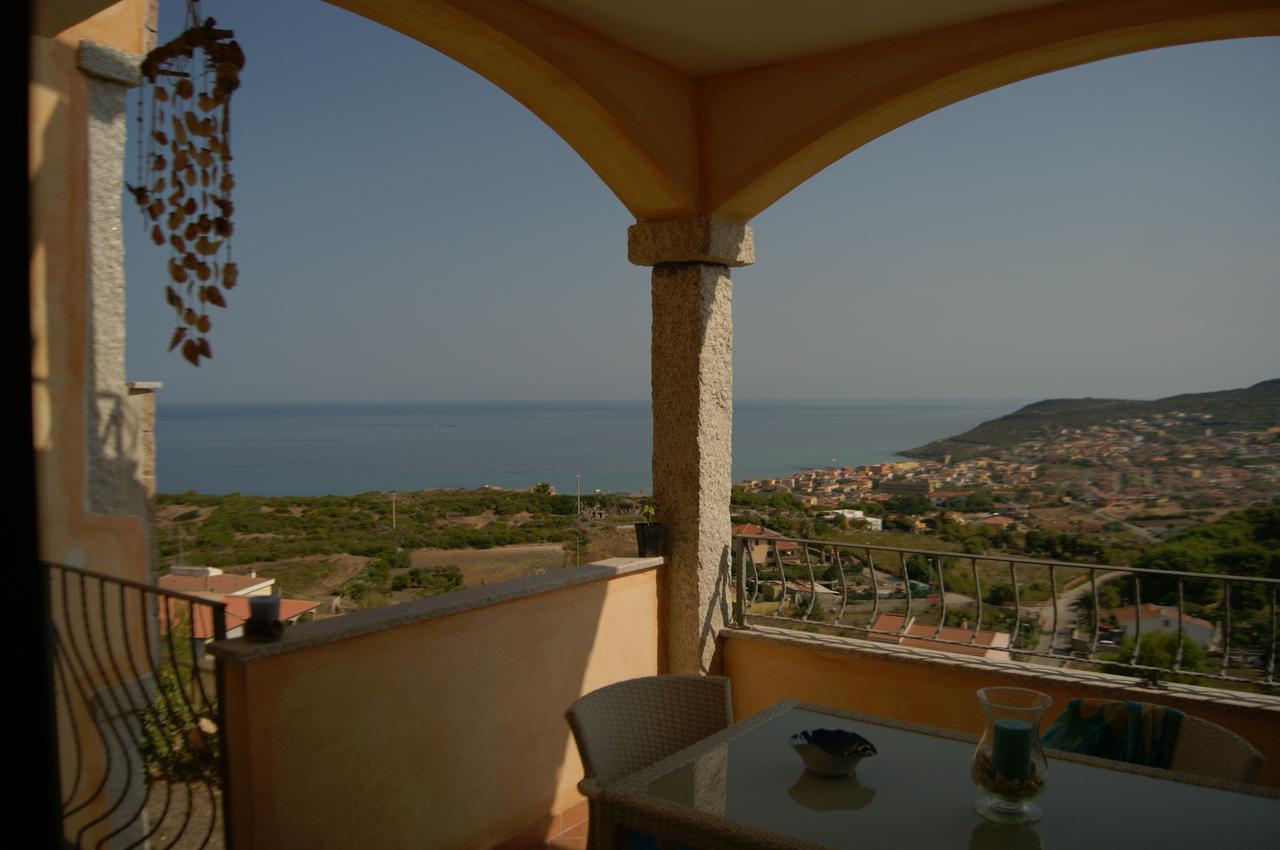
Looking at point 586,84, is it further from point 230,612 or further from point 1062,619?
point 1062,619

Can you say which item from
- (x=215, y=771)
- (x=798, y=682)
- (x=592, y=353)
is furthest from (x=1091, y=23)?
(x=592, y=353)

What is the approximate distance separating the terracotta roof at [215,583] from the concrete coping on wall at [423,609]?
43.5 inches

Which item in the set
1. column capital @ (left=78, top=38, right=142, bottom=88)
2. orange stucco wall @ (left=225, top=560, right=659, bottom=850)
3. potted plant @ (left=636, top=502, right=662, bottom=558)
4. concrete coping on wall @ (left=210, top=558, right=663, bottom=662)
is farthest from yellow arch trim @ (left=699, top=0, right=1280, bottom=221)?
column capital @ (left=78, top=38, right=142, bottom=88)

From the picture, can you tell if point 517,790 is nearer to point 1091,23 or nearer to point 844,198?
point 1091,23

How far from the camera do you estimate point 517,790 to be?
129 inches

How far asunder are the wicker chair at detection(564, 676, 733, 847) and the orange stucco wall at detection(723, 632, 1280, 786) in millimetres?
1334

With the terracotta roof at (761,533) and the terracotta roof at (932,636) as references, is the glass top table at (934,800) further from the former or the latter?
the terracotta roof at (761,533)

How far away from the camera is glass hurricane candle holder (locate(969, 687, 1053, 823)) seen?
170 centimetres

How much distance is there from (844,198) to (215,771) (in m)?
7.32

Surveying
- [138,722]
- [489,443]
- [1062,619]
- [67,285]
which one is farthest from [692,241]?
[489,443]

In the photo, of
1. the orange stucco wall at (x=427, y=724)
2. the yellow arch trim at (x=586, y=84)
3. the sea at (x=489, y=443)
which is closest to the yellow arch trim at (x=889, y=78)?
the yellow arch trim at (x=586, y=84)

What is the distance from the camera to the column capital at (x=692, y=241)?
3787 millimetres

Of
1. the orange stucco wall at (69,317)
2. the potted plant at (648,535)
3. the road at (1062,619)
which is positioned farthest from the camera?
the potted plant at (648,535)

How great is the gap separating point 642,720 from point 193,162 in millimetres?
1746
